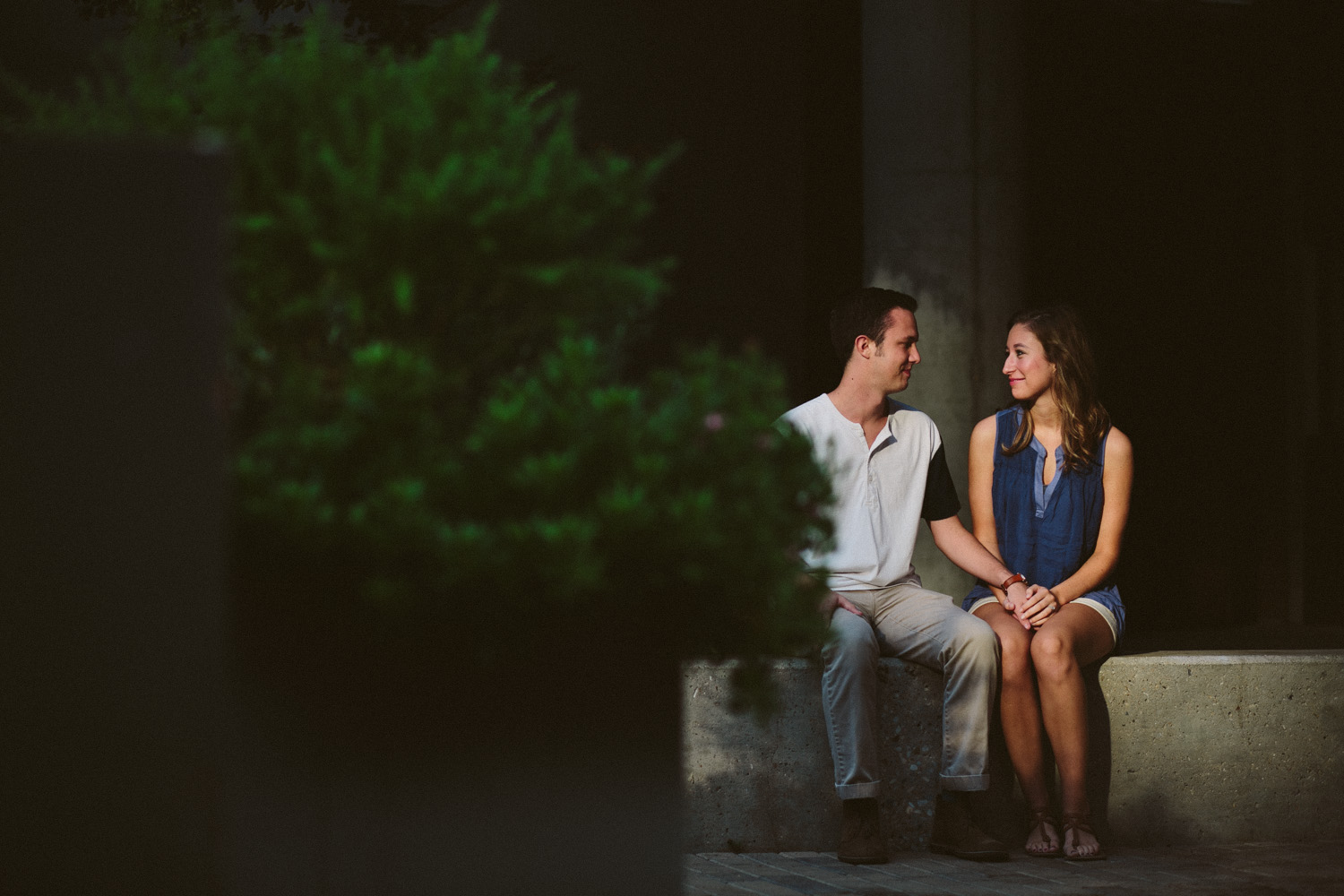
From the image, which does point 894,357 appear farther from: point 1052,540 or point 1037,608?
point 1037,608

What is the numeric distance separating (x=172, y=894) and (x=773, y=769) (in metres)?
2.93

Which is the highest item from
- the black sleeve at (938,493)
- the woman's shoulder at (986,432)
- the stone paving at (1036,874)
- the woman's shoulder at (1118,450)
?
the woman's shoulder at (986,432)

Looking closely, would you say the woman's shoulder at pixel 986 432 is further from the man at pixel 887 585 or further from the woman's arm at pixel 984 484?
the man at pixel 887 585

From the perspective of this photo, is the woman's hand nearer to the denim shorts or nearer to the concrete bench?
the denim shorts

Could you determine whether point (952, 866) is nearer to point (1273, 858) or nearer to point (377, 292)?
point (1273, 858)

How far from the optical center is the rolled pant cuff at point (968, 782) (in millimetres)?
4645

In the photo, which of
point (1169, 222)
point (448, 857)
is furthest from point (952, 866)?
point (1169, 222)

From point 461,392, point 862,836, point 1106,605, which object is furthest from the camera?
point 1106,605

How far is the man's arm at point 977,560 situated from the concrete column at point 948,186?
131cm

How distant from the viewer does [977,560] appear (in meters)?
5.07

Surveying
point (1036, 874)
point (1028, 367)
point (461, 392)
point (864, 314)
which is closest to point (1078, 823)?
point (1036, 874)

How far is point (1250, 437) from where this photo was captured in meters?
8.27

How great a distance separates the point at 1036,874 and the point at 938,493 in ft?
4.38

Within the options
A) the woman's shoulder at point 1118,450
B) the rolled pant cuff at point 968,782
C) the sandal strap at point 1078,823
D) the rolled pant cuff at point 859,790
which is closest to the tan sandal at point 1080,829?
the sandal strap at point 1078,823
